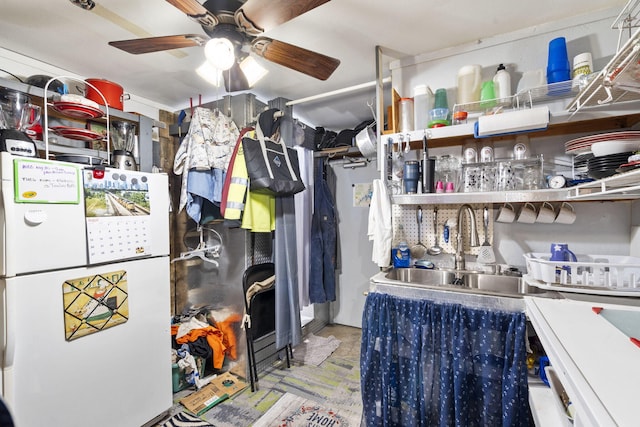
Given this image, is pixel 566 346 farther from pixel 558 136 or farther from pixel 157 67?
pixel 157 67

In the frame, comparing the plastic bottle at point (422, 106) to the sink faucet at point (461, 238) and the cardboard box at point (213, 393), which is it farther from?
the cardboard box at point (213, 393)

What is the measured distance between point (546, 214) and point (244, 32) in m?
1.88

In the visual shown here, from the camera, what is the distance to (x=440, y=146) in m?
1.92

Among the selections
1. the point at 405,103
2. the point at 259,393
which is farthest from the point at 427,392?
the point at 405,103

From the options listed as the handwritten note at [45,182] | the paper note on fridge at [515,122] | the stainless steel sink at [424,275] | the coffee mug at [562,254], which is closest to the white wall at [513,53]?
the paper note on fridge at [515,122]

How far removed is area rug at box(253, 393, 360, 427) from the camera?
67.8 inches

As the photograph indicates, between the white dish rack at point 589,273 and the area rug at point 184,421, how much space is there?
2.04 m

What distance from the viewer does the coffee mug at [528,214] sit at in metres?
1.63

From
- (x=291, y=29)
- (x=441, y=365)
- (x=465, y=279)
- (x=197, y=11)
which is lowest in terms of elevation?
(x=441, y=365)

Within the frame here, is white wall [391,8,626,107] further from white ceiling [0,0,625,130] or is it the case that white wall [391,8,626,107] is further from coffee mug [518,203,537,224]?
coffee mug [518,203,537,224]

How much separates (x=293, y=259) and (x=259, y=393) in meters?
0.99

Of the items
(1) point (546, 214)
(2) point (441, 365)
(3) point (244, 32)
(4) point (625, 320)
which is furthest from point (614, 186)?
(3) point (244, 32)

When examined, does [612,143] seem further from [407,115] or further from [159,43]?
[159,43]

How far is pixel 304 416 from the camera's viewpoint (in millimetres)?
1785
